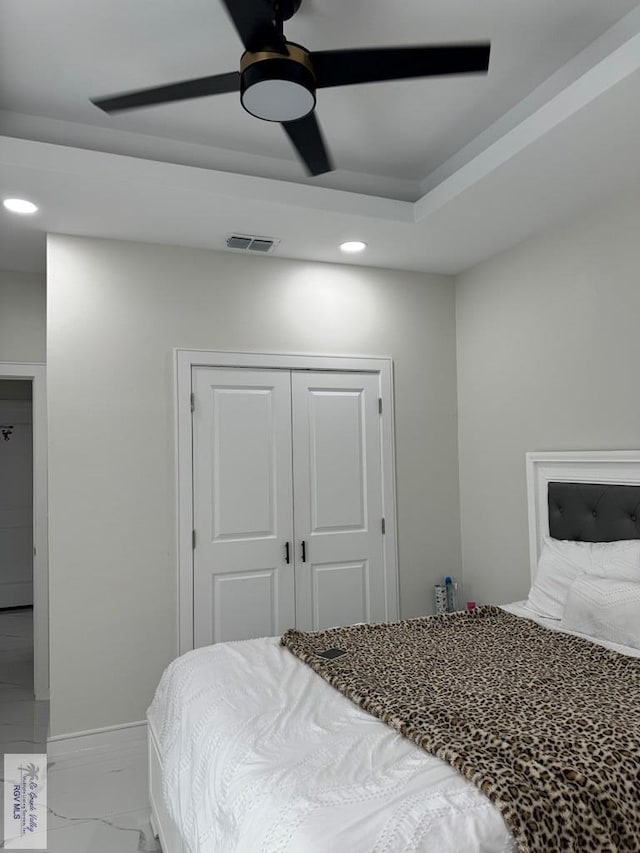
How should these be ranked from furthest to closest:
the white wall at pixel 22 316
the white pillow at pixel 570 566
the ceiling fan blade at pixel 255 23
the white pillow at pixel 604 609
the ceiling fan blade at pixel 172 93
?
the white wall at pixel 22 316
the white pillow at pixel 570 566
the white pillow at pixel 604 609
the ceiling fan blade at pixel 172 93
the ceiling fan blade at pixel 255 23

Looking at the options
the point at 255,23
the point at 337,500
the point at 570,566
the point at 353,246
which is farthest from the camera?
→ the point at 337,500

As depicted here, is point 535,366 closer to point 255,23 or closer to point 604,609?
point 604,609

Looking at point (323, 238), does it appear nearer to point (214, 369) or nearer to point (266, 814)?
point (214, 369)

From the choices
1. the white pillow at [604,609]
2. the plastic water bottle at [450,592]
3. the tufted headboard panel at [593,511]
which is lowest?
the plastic water bottle at [450,592]

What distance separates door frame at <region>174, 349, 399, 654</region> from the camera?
3.48m

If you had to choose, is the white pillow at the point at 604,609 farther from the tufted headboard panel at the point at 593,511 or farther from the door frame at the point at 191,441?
the door frame at the point at 191,441

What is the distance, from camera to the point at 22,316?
4086mm

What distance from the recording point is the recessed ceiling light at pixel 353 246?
11.8 ft

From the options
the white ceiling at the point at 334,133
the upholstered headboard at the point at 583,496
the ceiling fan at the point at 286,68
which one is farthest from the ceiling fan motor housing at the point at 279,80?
the upholstered headboard at the point at 583,496

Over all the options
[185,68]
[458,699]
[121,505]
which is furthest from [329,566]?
[185,68]

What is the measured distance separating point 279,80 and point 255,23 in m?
0.16

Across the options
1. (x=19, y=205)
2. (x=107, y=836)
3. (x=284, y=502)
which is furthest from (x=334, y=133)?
(x=107, y=836)

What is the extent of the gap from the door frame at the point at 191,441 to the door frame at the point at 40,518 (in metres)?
1.18

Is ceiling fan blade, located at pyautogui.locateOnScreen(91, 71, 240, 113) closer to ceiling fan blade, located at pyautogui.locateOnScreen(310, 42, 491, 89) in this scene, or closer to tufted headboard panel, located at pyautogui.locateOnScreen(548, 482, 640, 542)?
ceiling fan blade, located at pyautogui.locateOnScreen(310, 42, 491, 89)
